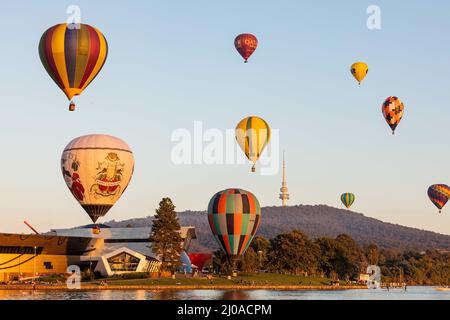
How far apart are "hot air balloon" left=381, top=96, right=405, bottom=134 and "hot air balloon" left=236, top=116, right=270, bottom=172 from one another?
61.4 feet

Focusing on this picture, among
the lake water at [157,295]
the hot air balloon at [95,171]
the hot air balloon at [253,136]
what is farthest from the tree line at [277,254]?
the hot air balloon at [95,171]

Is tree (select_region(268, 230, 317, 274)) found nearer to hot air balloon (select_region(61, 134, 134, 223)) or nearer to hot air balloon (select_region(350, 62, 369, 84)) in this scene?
hot air balloon (select_region(350, 62, 369, 84))

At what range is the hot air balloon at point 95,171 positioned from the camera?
94062 millimetres

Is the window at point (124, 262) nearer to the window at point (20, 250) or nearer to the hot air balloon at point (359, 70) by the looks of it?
the window at point (20, 250)

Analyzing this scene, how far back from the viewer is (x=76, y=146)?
316 feet

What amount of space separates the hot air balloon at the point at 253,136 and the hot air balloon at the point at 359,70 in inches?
638

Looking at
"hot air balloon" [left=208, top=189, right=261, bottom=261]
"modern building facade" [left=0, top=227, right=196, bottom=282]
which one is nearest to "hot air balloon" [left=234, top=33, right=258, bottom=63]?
"hot air balloon" [left=208, top=189, right=261, bottom=261]

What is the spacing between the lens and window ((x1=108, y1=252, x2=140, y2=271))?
156375 millimetres

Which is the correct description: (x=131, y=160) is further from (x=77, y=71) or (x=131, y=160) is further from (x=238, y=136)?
(x=238, y=136)

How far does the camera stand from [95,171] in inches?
3723

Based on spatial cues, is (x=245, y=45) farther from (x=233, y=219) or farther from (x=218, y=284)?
(x=218, y=284)

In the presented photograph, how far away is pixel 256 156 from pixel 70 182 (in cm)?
3381

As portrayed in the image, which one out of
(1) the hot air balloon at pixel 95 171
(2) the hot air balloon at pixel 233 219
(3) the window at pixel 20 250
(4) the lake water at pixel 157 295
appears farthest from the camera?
(3) the window at pixel 20 250
